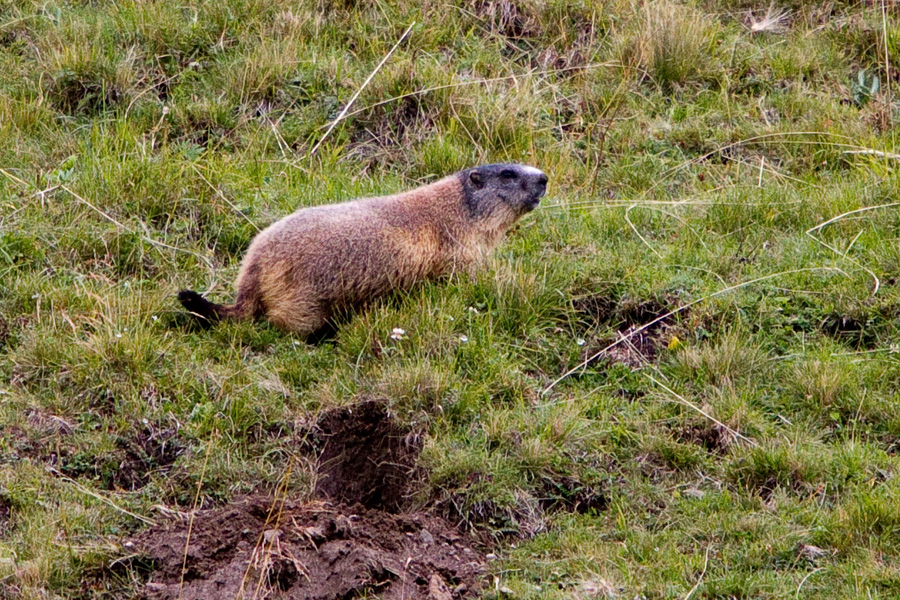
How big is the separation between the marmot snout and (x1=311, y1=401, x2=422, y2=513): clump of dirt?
812 millimetres

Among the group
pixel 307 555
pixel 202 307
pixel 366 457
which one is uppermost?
pixel 202 307

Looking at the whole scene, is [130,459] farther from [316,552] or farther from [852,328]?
[852,328]

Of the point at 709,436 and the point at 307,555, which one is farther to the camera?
the point at 709,436

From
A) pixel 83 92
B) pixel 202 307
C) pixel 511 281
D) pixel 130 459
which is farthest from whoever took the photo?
pixel 83 92

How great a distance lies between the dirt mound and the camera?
4688mm

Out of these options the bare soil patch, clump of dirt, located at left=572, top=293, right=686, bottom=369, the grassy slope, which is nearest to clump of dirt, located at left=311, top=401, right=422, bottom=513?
the bare soil patch

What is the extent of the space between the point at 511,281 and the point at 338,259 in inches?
37.1

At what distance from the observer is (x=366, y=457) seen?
5.63 m

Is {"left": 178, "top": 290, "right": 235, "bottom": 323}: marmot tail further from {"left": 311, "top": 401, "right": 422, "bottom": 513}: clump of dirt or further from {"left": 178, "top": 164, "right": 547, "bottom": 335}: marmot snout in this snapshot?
{"left": 311, "top": 401, "right": 422, "bottom": 513}: clump of dirt

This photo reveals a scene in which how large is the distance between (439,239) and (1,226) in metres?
2.55

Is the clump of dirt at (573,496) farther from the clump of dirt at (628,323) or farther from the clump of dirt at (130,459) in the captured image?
the clump of dirt at (130,459)

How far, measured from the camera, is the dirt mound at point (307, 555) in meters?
4.69

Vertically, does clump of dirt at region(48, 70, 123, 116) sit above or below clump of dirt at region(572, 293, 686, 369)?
above

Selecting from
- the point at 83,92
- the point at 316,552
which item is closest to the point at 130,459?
the point at 316,552
